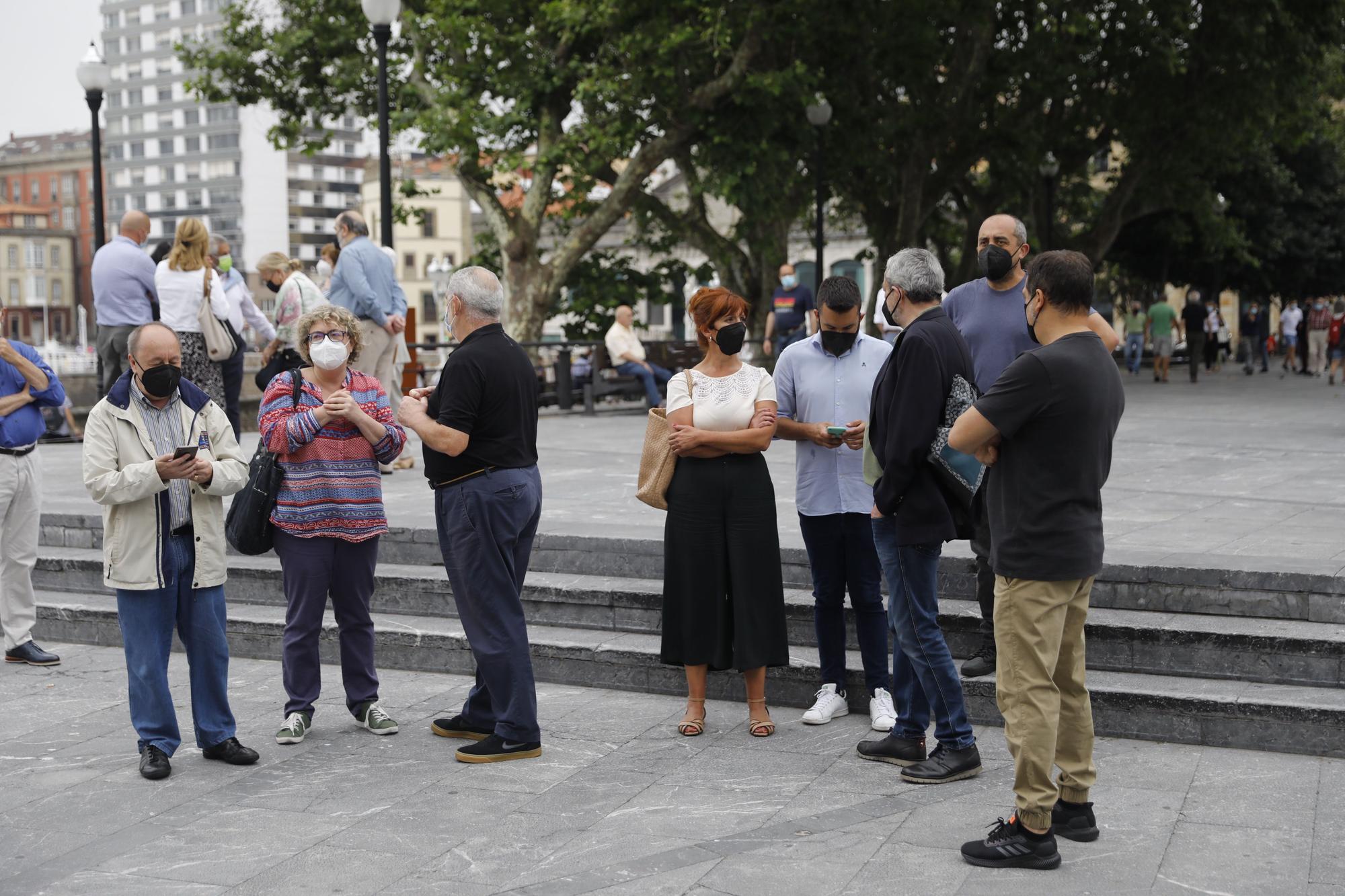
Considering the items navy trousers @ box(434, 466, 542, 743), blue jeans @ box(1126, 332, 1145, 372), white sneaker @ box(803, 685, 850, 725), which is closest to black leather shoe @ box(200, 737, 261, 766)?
navy trousers @ box(434, 466, 542, 743)

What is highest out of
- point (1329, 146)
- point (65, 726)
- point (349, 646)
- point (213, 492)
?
point (1329, 146)

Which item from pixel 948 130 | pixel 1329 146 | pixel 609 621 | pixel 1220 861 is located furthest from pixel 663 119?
pixel 1329 146

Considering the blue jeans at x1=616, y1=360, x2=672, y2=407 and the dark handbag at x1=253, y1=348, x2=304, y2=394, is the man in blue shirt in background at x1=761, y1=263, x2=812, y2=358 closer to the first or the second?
the blue jeans at x1=616, y1=360, x2=672, y2=407

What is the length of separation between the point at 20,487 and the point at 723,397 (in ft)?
13.7

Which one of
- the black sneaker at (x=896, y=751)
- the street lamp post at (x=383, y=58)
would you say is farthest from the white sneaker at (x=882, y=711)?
the street lamp post at (x=383, y=58)

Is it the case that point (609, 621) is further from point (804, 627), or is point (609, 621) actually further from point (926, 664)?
point (926, 664)

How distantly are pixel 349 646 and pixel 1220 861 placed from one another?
3704 mm

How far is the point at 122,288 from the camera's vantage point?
10609mm

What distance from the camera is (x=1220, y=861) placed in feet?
14.9

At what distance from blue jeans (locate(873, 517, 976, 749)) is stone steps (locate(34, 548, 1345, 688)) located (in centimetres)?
118

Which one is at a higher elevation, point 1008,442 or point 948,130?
point 948,130

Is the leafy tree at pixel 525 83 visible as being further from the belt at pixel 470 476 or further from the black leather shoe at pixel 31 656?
the belt at pixel 470 476

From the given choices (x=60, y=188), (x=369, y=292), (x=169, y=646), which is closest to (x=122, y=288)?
(x=369, y=292)

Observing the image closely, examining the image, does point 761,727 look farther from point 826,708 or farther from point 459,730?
point 459,730
